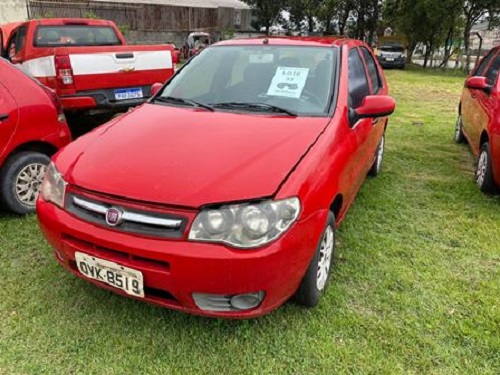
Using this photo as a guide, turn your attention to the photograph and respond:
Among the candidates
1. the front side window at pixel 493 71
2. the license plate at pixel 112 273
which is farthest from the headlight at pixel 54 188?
the front side window at pixel 493 71

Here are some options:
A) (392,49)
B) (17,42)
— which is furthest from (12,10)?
(392,49)

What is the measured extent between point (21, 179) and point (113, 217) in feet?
7.12

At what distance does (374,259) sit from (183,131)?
1.71 m

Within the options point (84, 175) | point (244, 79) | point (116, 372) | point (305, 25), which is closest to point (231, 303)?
point (116, 372)

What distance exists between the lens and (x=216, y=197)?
2.19 meters

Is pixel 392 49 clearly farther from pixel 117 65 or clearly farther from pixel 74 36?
pixel 117 65

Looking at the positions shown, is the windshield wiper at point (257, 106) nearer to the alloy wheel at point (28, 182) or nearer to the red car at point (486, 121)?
the alloy wheel at point (28, 182)

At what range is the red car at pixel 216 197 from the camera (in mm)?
2146

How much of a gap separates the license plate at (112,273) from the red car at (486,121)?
3.61 m

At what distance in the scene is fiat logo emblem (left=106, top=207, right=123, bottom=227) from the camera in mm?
2242

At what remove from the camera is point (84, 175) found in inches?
97.1

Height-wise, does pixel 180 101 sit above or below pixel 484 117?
above

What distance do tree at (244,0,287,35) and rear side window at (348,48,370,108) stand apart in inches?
1273

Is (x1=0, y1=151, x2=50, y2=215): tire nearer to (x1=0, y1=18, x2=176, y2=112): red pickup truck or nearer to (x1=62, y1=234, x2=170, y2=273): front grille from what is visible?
(x1=62, y1=234, x2=170, y2=273): front grille
